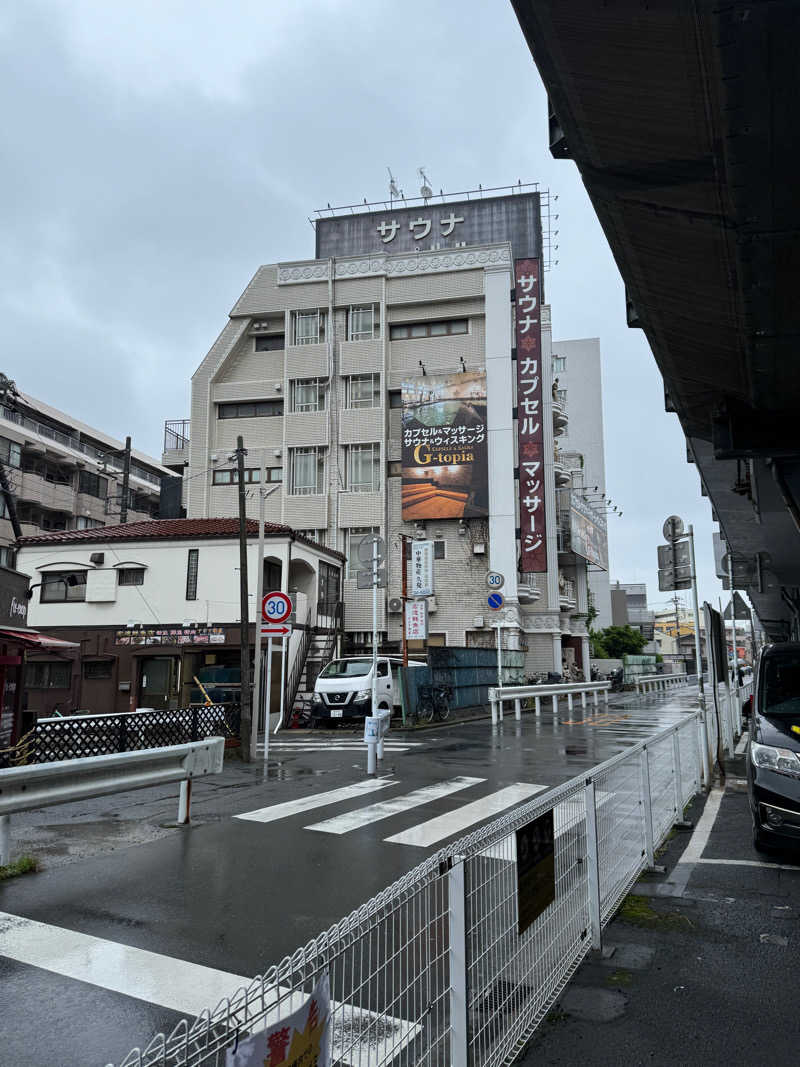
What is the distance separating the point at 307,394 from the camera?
38.9m

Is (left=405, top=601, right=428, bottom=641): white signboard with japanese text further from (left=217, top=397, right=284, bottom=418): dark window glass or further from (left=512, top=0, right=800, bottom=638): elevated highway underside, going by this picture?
(left=512, top=0, right=800, bottom=638): elevated highway underside

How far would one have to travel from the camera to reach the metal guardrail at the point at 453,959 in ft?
8.12

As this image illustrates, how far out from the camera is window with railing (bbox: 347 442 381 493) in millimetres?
37562

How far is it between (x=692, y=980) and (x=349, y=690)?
1798cm

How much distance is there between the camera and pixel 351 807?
33.0 ft

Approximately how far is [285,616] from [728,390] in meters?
9.36

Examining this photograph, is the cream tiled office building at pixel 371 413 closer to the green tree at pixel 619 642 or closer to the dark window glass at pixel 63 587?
the dark window glass at pixel 63 587

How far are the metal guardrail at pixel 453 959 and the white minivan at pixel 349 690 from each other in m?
16.8

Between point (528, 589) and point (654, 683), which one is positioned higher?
point (528, 589)

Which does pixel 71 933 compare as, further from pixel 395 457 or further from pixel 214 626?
pixel 395 457

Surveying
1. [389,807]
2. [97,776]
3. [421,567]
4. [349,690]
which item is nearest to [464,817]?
[389,807]

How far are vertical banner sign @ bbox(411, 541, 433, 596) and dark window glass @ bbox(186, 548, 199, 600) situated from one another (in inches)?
325

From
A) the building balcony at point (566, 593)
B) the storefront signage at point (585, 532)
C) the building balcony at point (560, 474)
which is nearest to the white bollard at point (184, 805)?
the building balcony at point (566, 593)

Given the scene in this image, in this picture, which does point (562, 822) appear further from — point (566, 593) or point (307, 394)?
point (566, 593)
